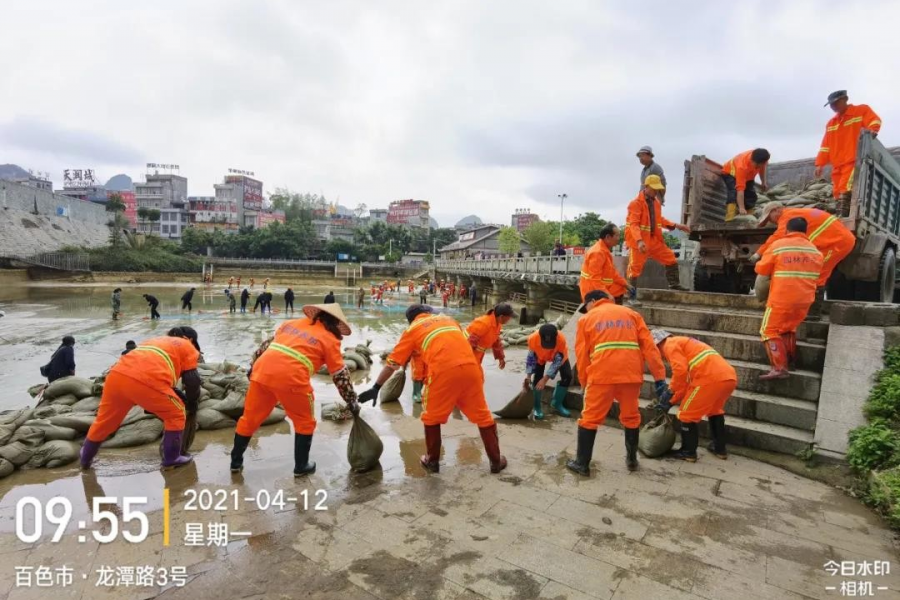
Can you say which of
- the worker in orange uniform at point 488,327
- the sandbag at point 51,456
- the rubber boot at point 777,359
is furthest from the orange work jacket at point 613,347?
the sandbag at point 51,456

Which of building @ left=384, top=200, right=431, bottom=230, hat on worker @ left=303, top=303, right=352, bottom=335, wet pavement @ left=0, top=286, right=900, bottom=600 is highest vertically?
building @ left=384, top=200, right=431, bottom=230

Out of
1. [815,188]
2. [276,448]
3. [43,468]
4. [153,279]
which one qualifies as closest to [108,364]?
[43,468]

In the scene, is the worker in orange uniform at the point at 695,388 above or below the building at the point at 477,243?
below

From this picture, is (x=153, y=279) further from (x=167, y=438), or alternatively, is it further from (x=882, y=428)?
(x=882, y=428)

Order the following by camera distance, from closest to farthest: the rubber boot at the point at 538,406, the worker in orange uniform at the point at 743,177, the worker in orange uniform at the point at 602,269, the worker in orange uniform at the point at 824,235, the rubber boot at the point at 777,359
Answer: the rubber boot at the point at 777,359
the worker in orange uniform at the point at 824,235
the rubber boot at the point at 538,406
the worker in orange uniform at the point at 602,269
the worker in orange uniform at the point at 743,177

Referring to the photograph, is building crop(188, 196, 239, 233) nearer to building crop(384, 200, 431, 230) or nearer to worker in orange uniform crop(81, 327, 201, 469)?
building crop(384, 200, 431, 230)

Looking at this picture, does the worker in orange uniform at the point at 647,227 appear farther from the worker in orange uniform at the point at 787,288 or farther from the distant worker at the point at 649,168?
the worker in orange uniform at the point at 787,288

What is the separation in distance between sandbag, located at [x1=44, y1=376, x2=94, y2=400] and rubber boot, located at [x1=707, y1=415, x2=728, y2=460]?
233 inches

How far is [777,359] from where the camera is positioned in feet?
12.9

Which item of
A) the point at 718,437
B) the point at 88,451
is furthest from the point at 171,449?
the point at 718,437

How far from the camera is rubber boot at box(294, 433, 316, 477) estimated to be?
3269 millimetres

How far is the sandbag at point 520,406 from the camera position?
15.3ft

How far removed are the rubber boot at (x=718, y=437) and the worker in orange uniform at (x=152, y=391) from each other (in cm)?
423

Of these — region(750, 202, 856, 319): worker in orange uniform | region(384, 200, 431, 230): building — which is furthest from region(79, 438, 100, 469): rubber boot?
region(384, 200, 431, 230): building
